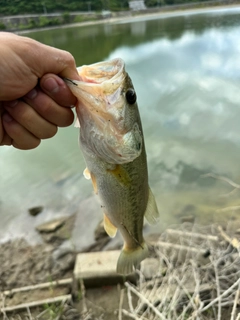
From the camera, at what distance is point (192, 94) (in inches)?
446

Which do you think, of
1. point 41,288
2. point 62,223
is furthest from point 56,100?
point 62,223

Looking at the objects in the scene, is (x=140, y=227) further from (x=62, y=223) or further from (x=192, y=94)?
(x=192, y=94)

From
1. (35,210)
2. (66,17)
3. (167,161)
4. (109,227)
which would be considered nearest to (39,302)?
(109,227)

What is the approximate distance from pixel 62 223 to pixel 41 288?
1626mm

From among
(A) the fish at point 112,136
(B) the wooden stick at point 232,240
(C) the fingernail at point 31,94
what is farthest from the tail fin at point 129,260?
(B) the wooden stick at point 232,240

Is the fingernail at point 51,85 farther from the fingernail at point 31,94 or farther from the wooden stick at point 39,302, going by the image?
the wooden stick at point 39,302

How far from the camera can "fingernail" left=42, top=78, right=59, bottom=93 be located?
1673 millimetres

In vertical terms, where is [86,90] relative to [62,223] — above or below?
above

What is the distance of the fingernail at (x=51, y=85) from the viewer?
65.9 inches

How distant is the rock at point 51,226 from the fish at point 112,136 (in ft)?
10.9

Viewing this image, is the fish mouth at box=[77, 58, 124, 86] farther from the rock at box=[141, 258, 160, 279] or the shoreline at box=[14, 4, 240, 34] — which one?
the shoreline at box=[14, 4, 240, 34]

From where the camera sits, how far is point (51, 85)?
1679 mm

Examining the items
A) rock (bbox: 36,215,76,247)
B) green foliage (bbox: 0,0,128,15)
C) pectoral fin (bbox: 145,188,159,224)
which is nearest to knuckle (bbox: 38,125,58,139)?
pectoral fin (bbox: 145,188,159,224)

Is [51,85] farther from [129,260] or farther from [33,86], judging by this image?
[129,260]
